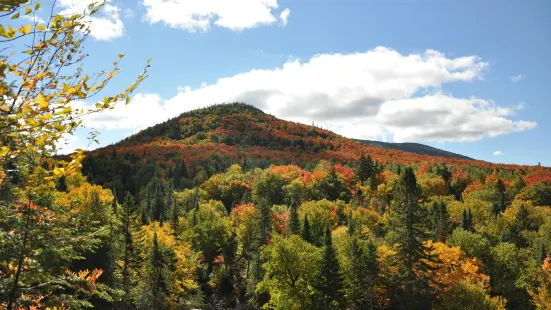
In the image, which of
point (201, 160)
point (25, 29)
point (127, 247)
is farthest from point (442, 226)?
point (201, 160)

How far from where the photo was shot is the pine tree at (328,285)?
32562mm

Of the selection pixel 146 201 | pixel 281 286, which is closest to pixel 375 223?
pixel 281 286

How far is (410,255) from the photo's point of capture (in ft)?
103

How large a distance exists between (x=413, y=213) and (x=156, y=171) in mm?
108154

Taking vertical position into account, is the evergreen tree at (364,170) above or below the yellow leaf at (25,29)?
above

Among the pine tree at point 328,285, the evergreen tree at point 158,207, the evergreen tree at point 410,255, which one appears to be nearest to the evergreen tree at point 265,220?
the pine tree at point 328,285

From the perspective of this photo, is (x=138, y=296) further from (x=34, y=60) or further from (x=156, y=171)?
(x=156, y=171)

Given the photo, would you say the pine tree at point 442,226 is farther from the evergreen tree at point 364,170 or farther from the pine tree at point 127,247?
the pine tree at point 127,247

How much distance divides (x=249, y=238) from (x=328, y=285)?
31183mm

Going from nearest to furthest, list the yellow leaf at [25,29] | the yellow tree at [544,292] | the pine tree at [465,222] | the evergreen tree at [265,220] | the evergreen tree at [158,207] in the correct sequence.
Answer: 1. the yellow leaf at [25,29]
2. the yellow tree at [544,292]
3. the evergreen tree at [265,220]
4. the pine tree at [465,222]
5. the evergreen tree at [158,207]

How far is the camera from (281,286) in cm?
3606

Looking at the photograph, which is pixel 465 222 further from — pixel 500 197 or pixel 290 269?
pixel 290 269

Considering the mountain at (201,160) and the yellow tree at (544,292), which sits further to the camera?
the mountain at (201,160)

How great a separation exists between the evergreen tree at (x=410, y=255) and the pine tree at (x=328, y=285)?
4959mm
